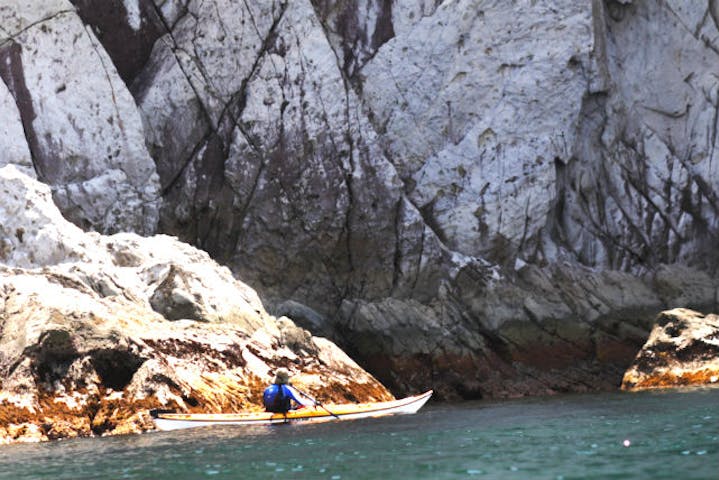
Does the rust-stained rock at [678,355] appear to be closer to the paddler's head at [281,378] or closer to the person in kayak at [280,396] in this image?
the person in kayak at [280,396]

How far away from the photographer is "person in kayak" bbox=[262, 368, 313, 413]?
22562 mm

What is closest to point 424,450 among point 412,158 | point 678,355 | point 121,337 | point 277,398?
point 277,398

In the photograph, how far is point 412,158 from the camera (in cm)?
4109

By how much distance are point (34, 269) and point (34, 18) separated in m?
15.0

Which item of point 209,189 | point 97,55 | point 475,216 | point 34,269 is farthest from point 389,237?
point 34,269

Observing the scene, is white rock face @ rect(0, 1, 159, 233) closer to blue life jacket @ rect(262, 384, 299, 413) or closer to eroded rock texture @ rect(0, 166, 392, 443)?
eroded rock texture @ rect(0, 166, 392, 443)

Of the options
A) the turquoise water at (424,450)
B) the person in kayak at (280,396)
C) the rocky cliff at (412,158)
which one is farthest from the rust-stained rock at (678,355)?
the person in kayak at (280,396)

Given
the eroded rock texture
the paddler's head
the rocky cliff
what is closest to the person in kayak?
the paddler's head

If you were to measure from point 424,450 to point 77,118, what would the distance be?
2445cm

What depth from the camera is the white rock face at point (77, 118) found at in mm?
35312

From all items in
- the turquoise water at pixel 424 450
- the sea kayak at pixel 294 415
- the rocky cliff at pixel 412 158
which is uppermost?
the rocky cliff at pixel 412 158

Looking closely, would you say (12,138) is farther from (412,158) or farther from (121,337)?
(412,158)

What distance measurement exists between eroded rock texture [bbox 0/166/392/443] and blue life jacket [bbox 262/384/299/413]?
104 cm

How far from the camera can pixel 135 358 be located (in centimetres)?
2225
